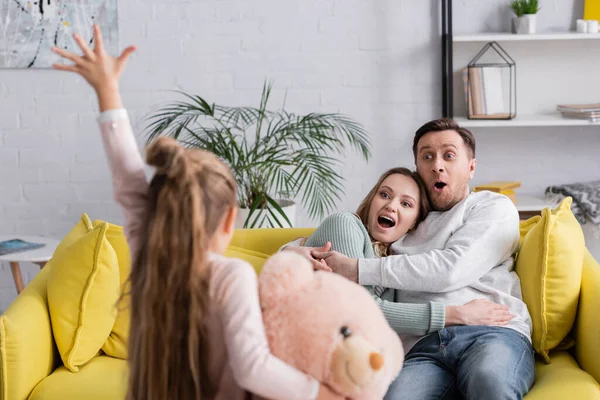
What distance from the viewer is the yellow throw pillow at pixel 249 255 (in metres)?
2.38

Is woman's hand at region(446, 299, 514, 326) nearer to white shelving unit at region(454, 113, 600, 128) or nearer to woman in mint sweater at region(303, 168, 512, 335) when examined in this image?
woman in mint sweater at region(303, 168, 512, 335)

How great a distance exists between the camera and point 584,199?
141 inches

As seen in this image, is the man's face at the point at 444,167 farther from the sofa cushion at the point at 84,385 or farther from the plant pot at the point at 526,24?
the plant pot at the point at 526,24

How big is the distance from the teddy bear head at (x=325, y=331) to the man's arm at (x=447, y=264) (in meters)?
0.79

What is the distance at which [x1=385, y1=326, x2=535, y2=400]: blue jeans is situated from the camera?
6.31ft

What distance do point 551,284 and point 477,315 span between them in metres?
0.24

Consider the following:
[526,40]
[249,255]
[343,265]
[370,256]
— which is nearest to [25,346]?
[249,255]

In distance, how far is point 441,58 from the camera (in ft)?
12.4

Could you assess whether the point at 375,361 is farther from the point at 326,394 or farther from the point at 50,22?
the point at 50,22

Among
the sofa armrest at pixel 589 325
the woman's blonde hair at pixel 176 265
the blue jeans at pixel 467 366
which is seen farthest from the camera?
the sofa armrest at pixel 589 325

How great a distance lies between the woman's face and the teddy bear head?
96cm

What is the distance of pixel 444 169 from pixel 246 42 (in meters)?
1.69

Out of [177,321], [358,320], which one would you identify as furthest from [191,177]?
[358,320]

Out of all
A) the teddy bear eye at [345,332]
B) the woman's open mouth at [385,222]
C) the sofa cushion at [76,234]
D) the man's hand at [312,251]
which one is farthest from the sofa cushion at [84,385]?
the teddy bear eye at [345,332]
